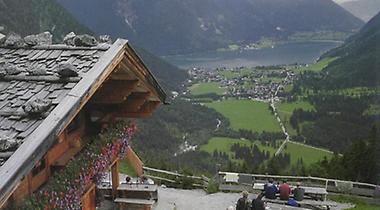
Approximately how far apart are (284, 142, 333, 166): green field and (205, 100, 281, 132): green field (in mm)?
15565

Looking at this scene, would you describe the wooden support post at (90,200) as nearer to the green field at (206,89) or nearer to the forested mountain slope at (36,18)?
the forested mountain slope at (36,18)

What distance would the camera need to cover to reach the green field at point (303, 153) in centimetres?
8588

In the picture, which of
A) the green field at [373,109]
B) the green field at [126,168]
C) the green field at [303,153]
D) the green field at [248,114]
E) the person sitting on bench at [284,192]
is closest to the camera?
the person sitting on bench at [284,192]

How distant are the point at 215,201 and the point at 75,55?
527 inches

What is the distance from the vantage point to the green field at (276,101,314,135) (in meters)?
118

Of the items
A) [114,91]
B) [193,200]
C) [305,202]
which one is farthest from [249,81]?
[114,91]

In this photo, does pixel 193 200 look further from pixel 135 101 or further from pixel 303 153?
pixel 303 153

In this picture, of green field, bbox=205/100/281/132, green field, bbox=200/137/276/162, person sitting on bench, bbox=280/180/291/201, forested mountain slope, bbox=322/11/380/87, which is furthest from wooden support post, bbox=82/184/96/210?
forested mountain slope, bbox=322/11/380/87

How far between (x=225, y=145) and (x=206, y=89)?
69240 millimetres

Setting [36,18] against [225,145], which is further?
[36,18]

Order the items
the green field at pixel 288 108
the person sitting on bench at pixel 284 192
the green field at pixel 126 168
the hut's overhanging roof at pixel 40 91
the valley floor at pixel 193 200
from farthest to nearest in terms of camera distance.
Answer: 1. the green field at pixel 288 108
2. the green field at pixel 126 168
3. the valley floor at pixel 193 200
4. the person sitting on bench at pixel 284 192
5. the hut's overhanging roof at pixel 40 91

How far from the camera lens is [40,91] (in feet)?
15.2

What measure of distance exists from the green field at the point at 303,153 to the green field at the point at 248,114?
51.1ft

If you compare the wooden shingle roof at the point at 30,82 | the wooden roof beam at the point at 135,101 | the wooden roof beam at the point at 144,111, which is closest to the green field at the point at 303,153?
the wooden roof beam at the point at 144,111
